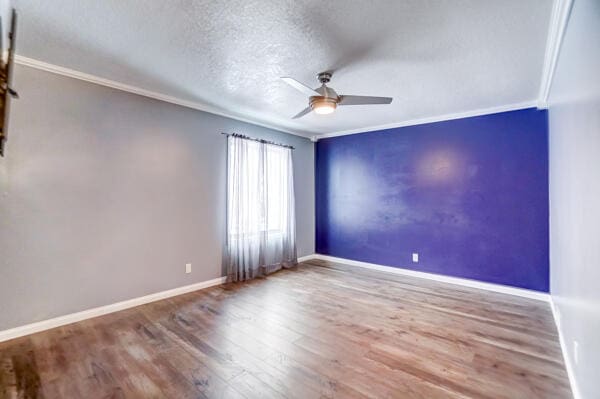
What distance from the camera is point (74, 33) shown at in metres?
2.13

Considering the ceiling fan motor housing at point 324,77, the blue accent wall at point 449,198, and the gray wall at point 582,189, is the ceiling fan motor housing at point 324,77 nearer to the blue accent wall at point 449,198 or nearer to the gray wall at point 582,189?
the gray wall at point 582,189

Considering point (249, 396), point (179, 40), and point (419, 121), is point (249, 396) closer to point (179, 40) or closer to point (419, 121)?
point (179, 40)

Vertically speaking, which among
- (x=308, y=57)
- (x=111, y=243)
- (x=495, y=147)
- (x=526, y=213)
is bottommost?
(x=111, y=243)

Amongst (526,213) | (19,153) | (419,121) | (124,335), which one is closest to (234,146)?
(19,153)

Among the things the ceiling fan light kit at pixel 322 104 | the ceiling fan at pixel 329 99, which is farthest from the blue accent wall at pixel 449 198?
the ceiling fan light kit at pixel 322 104

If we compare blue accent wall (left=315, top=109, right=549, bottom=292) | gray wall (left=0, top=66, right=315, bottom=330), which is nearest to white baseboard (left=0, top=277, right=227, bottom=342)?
gray wall (left=0, top=66, right=315, bottom=330)

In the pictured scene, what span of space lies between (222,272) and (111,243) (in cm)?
152

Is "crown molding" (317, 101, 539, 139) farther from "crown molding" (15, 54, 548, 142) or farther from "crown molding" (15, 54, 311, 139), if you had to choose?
"crown molding" (15, 54, 311, 139)

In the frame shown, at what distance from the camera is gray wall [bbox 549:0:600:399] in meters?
1.24

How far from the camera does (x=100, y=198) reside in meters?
2.95

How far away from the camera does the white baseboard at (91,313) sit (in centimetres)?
245

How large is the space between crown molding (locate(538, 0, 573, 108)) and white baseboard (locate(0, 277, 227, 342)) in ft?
14.3

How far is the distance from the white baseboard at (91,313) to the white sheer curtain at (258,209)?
70cm

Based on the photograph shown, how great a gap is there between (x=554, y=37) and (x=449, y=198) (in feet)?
8.04
